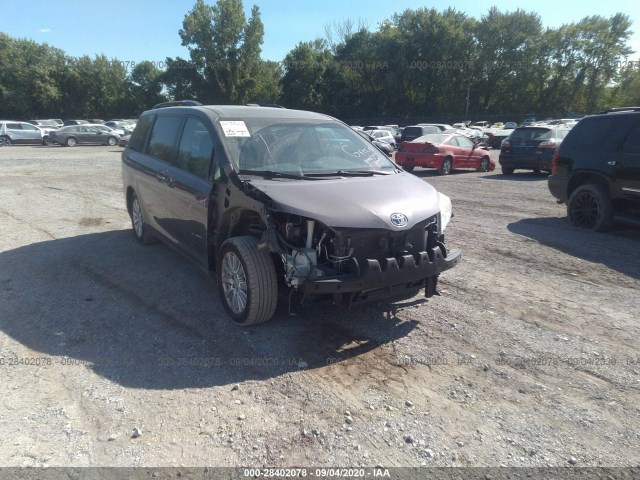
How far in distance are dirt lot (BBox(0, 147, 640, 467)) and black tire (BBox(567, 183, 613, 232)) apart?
164 cm

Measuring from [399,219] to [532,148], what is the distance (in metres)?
13.8

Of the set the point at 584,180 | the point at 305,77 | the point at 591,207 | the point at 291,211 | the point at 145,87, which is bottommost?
the point at 591,207

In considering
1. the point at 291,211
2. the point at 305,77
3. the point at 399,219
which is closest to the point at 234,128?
the point at 291,211

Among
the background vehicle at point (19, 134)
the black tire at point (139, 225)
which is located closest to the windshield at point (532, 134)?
the black tire at point (139, 225)

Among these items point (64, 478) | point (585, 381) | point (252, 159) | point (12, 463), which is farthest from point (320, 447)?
point (252, 159)

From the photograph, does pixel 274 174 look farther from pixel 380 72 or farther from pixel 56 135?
pixel 380 72

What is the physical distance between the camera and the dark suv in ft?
24.6

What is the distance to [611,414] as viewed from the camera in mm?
3197

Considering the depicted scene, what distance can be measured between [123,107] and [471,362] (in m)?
68.5

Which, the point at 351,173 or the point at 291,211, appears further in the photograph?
the point at 351,173

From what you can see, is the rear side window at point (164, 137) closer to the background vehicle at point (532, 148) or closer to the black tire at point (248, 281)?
the black tire at point (248, 281)

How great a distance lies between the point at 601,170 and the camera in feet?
26.0

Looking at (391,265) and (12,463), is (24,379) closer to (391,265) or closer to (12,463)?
(12,463)

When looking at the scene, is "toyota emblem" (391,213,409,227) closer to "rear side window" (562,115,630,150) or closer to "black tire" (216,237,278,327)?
"black tire" (216,237,278,327)
